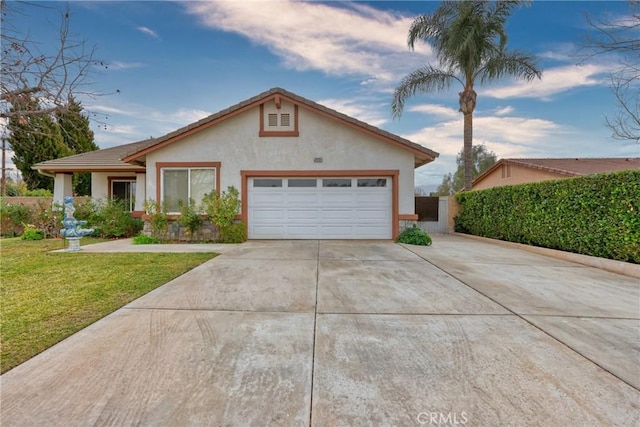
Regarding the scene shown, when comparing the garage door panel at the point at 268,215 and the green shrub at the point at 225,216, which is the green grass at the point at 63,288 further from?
the garage door panel at the point at 268,215

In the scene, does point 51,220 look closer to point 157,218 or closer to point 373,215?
point 157,218

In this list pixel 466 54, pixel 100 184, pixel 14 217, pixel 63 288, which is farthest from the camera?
pixel 466 54

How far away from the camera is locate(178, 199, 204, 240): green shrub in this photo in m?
9.88

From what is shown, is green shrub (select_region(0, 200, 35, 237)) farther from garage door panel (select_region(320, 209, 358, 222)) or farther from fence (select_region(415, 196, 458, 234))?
fence (select_region(415, 196, 458, 234))

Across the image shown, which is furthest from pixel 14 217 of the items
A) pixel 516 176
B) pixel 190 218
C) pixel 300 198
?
pixel 516 176

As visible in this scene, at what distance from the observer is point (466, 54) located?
13.6 m

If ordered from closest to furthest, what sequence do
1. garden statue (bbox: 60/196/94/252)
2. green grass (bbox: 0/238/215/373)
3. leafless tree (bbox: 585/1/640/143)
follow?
green grass (bbox: 0/238/215/373), leafless tree (bbox: 585/1/640/143), garden statue (bbox: 60/196/94/252)

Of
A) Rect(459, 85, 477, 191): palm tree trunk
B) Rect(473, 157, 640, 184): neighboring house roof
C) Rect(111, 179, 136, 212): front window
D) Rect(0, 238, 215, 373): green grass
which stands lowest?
Rect(0, 238, 215, 373): green grass

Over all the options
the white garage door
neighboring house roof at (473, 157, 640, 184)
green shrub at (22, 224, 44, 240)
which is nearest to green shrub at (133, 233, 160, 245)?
the white garage door

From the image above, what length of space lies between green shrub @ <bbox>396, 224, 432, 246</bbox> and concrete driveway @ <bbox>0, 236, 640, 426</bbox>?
4.67 meters

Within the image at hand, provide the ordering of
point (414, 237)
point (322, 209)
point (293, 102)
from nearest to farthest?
point (414, 237) < point (293, 102) < point (322, 209)

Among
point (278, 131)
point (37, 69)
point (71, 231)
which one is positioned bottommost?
point (71, 231)

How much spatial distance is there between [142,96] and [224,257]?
8781mm

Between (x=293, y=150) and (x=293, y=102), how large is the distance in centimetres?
163
